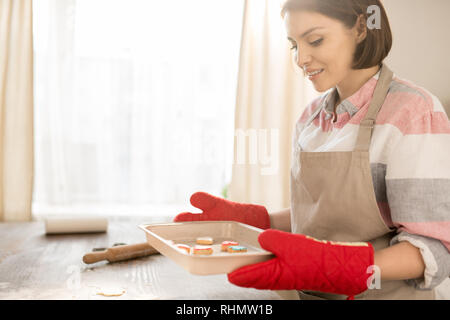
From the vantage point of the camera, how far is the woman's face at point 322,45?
91cm

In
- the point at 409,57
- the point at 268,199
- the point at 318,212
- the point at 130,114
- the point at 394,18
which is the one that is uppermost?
the point at 394,18

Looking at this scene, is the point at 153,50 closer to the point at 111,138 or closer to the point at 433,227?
the point at 111,138

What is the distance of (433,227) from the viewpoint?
0.73m

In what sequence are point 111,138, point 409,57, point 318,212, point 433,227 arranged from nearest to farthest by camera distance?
1. point 433,227
2. point 318,212
3. point 409,57
4. point 111,138

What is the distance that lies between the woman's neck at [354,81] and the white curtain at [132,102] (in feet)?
4.83

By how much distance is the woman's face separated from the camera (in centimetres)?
91

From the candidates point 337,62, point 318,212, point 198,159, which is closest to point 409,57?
point 198,159

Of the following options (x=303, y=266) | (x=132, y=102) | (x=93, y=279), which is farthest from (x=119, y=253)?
(x=132, y=102)

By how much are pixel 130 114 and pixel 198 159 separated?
1.50 feet

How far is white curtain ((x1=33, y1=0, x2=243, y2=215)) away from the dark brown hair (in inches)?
61.2

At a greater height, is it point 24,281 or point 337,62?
point 337,62

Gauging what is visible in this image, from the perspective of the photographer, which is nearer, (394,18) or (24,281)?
(24,281)

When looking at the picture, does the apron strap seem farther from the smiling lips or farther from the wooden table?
the wooden table

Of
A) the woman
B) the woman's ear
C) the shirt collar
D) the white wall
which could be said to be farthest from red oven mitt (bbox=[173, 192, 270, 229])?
the white wall
